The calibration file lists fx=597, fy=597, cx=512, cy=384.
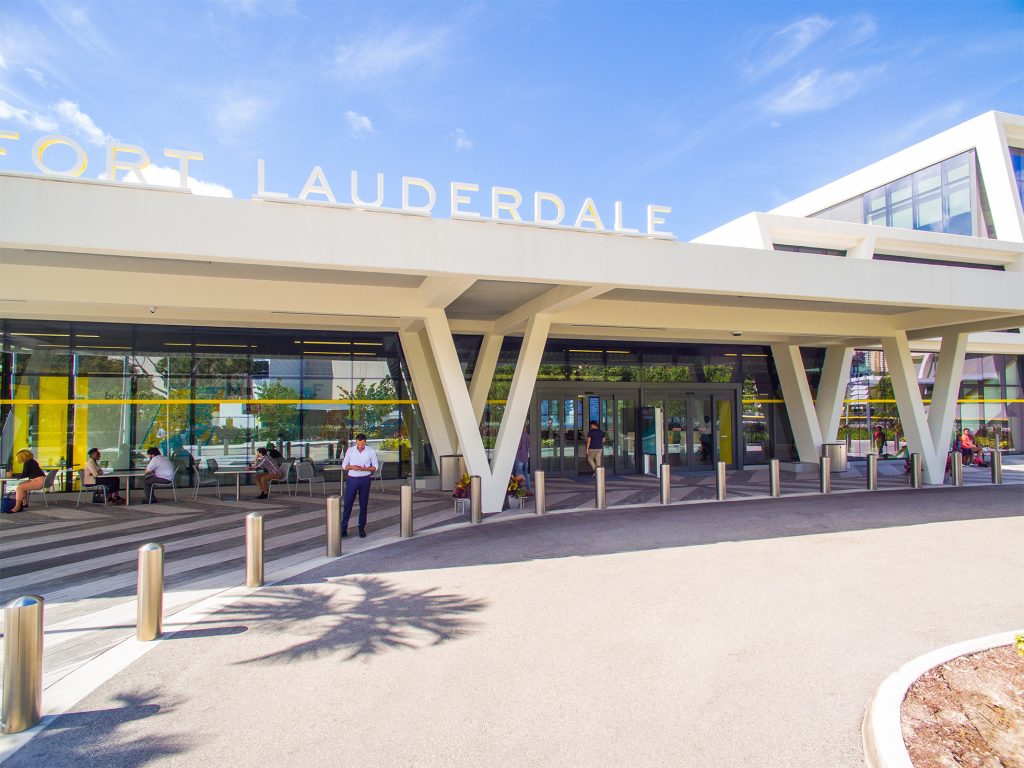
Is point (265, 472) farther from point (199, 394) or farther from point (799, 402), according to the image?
point (799, 402)

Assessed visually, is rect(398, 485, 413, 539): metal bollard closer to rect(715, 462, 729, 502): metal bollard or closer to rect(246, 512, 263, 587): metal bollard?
rect(246, 512, 263, 587): metal bollard

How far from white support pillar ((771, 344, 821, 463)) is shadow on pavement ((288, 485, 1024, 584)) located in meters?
6.08

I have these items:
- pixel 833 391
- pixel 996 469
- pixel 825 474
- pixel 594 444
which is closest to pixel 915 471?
pixel 996 469

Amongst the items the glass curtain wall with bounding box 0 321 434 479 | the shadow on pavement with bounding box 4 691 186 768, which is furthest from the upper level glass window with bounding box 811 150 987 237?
the shadow on pavement with bounding box 4 691 186 768

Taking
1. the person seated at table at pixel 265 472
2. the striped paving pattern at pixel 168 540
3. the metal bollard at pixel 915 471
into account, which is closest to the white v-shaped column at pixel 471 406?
the striped paving pattern at pixel 168 540

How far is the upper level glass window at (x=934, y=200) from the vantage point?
81.9 ft

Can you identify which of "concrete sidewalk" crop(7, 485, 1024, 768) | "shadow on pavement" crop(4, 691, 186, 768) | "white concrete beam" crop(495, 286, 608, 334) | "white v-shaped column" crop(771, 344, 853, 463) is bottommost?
"shadow on pavement" crop(4, 691, 186, 768)

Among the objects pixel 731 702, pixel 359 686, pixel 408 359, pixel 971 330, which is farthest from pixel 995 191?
pixel 359 686

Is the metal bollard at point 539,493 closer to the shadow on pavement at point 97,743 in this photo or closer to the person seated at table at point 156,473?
the shadow on pavement at point 97,743

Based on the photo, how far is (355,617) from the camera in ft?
19.3

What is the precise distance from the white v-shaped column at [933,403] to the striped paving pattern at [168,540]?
1090 millimetres

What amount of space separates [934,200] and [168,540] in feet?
102

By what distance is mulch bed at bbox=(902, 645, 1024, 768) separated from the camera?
11.2ft

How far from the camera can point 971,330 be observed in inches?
648
